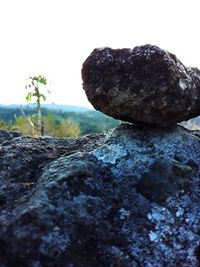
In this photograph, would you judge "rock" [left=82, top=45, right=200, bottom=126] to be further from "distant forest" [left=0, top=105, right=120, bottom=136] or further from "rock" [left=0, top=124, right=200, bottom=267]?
"distant forest" [left=0, top=105, right=120, bottom=136]

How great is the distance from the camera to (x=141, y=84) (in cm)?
297

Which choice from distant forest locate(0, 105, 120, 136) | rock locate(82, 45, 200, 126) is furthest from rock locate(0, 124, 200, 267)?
distant forest locate(0, 105, 120, 136)

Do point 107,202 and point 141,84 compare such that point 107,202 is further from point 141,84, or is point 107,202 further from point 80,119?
point 80,119

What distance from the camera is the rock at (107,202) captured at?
8.38 ft

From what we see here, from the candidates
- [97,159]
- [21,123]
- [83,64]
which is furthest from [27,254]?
[21,123]

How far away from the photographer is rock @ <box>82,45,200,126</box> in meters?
2.97

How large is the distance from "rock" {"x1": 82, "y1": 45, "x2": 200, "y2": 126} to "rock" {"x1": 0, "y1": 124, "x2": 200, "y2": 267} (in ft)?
0.61

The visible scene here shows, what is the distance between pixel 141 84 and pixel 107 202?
27.3 inches

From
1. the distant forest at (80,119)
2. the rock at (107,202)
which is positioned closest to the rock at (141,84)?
the rock at (107,202)

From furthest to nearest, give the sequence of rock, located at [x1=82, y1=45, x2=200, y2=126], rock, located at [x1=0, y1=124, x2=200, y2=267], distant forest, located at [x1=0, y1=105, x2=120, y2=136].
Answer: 1. distant forest, located at [x1=0, y1=105, x2=120, y2=136]
2. rock, located at [x1=82, y1=45, x2=200, y2=126]
3. rock, located at [x1=0, y1=124, x2=200, y2=267]

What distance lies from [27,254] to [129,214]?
23.4 inches

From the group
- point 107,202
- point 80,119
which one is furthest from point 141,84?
point 80,119

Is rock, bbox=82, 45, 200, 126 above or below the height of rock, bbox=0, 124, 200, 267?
above

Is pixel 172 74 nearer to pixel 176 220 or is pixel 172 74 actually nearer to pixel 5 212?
pixel 176 220
